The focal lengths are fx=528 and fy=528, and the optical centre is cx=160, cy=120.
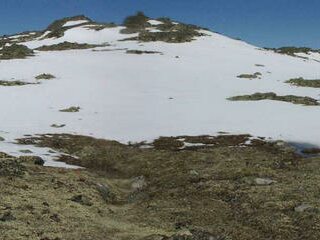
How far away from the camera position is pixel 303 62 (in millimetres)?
128125

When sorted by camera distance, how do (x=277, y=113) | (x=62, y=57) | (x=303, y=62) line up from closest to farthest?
(x=277, y=113), (x=62, y=57), (x=303, y=62)

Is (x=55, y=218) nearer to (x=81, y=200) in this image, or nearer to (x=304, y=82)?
(x=81, y=200)

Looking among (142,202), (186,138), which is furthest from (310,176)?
(186,138)

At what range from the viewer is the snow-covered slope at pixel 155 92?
61.7 metres

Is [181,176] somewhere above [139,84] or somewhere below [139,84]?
below

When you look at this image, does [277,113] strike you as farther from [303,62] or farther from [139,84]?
[303,62]

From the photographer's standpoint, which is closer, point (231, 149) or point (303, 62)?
point (231, 149)

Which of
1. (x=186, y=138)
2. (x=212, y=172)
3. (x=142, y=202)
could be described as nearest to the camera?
(x=142, y=202)

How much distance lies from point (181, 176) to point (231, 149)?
1046cm

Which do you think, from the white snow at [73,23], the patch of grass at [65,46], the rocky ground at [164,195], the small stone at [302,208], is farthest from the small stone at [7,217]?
the white snow at [73,23]

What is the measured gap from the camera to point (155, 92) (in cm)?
8538

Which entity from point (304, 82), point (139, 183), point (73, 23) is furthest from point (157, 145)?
point (73, 23)

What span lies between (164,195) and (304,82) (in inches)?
2686

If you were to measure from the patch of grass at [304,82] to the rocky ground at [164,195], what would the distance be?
47.4m
